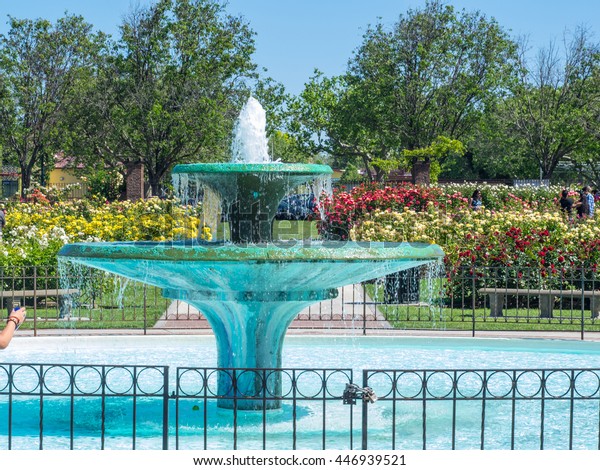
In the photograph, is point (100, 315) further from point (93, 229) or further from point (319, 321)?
point (93, 229)

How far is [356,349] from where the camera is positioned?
1426 cm

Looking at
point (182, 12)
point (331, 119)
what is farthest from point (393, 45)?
point (182, 12)

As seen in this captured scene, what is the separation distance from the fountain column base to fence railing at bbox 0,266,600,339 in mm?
4801

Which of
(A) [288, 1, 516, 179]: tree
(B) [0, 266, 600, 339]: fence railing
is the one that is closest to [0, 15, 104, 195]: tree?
(A) [288, 1, 516, 179]: tree

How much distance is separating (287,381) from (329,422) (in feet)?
5.90

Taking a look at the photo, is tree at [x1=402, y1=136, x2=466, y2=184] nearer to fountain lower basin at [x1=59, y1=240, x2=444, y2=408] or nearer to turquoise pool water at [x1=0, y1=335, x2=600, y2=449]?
turquoise pool water at [x1=0, y1=335, x2=600, y2=449]

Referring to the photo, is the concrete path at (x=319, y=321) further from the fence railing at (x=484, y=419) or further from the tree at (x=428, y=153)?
the tree at (x=428, y=153)

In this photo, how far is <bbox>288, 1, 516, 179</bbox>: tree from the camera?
50.1 m

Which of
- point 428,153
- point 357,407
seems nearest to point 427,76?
point 428,153

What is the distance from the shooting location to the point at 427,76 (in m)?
50.7

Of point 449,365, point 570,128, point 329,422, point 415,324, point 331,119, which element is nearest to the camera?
point 329,422

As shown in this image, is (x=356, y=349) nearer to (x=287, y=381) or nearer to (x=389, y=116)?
(x=287, y=381)

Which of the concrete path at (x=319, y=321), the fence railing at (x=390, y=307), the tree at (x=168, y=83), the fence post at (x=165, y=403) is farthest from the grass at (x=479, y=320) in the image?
the tree at (x=168, y=83)
